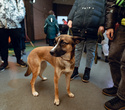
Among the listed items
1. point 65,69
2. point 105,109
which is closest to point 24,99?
point 65,69

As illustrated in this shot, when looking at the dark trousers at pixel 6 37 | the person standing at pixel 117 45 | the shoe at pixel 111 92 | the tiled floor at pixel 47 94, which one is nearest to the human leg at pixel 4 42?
the dark trousers at pixel 6 37

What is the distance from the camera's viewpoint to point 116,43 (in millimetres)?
1373

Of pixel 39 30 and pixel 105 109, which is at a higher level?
pixel 39 30

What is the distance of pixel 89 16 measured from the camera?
1.76 meters

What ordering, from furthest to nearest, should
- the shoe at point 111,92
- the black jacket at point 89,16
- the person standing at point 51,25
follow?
1. the person standing at point 51,25
2. the black jacket at point 89,16
3. the shoe at point 111,92

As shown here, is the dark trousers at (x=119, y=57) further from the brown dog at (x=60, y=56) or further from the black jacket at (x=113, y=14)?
the brown dog at (x=60, y=56)

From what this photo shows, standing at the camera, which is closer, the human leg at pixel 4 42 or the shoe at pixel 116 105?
the shoe at pixel 116 105

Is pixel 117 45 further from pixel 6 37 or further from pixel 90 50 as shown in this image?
pixel 6 37

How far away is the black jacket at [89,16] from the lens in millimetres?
1732

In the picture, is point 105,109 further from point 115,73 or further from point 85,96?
point 115,73

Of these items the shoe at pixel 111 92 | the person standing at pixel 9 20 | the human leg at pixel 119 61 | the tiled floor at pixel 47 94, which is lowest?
the tiled floor at pixel 47 94

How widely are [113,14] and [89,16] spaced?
1.49ft

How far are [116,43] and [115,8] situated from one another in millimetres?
461

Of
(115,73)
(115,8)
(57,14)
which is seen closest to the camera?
(115,8)
